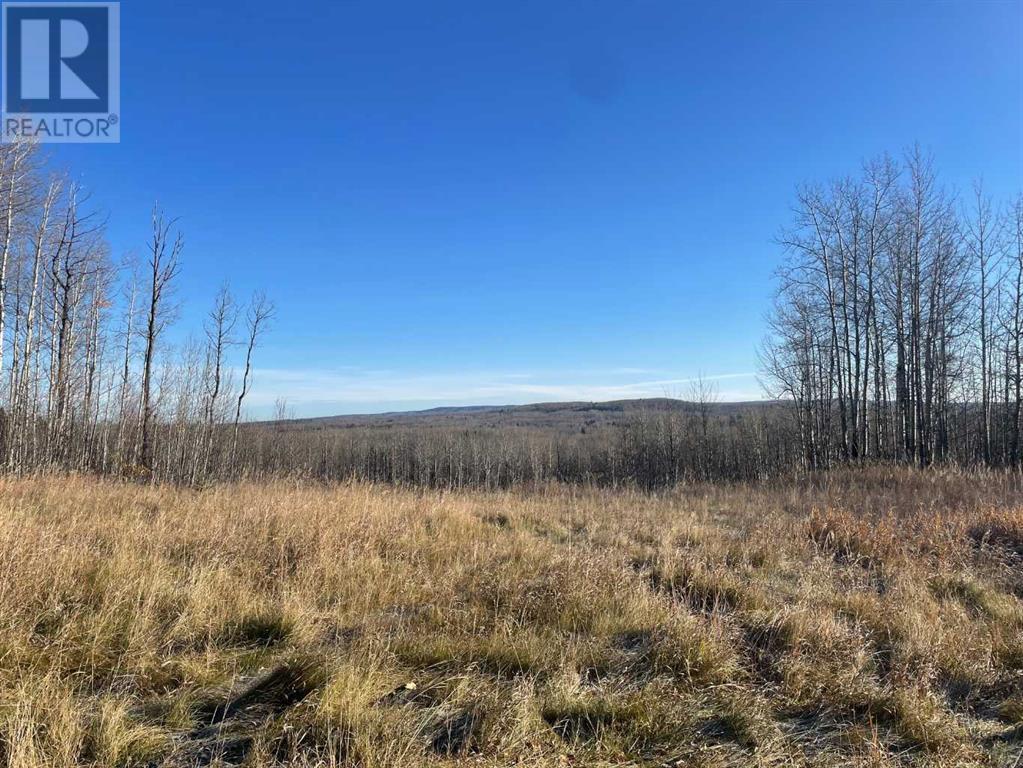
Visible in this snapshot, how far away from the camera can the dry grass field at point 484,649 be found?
243cm

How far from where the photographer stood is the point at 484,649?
3314 mm

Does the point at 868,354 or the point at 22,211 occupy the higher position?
the point at 22,211

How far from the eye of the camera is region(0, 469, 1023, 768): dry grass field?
95.8 inches

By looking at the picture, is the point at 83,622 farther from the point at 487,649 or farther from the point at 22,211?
the point at 22,211

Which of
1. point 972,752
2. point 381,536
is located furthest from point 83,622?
point 972,752

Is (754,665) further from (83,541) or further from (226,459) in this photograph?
(226,459)

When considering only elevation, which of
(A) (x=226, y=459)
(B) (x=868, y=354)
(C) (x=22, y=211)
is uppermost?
(C) (x=22, y=211)

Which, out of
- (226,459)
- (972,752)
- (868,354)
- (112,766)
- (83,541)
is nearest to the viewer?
(112,766)

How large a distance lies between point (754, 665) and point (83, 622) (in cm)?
452

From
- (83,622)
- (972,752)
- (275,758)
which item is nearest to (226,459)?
(83,622)

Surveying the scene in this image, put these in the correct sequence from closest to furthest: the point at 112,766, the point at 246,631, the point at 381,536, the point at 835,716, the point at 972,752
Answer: the point at 112,766
the point at 972,752
the point at 835,716
the point at 246,631
the point at 381,536

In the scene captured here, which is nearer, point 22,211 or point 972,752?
point 972,752

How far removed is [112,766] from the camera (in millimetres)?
2197

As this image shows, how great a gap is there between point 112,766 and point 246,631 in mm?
1383
